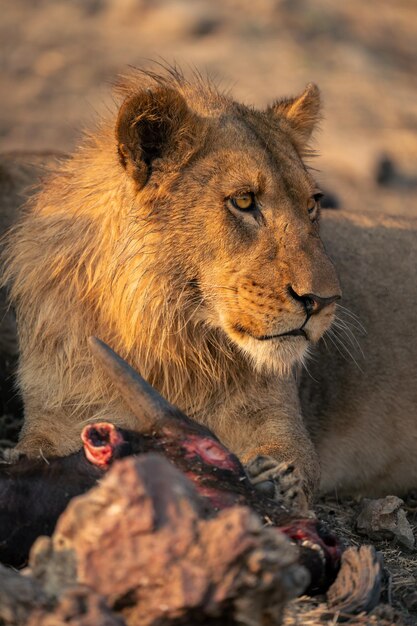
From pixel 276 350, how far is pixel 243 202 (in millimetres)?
511

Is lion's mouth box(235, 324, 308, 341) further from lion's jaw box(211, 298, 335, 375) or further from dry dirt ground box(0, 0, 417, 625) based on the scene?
dry dirt ground box(0, 0, 417, 625)

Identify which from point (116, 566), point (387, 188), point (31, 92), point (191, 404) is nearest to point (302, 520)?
point (116, 566)

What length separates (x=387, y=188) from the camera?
30.5 feet

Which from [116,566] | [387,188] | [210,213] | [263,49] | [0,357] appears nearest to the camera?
[116,566]

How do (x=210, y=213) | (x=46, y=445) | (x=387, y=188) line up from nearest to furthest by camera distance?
(x=210, y=213) → (x=46, y=445) → (x=387, y=188)

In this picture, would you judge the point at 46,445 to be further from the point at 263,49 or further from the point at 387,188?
the point at 263,49

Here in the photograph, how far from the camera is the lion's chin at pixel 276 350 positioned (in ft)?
11.6

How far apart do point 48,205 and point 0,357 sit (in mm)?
924

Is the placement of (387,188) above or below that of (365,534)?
above

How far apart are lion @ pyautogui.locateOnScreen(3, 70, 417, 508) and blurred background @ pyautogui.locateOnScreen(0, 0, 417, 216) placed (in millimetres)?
4958

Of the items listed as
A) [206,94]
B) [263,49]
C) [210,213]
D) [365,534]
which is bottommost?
[365,534]

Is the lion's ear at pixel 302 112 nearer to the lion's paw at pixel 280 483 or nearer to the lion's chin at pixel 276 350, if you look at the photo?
the lion's chin at pixel 276 350

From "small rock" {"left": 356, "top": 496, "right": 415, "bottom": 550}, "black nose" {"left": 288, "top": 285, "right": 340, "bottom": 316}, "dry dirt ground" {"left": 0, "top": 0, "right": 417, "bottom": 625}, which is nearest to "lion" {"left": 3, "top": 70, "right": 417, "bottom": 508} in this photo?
"black nose" {"left": 288, "top": 285, "right": 340, "bottom": 316}

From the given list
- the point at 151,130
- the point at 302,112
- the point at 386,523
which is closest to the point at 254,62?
the point at 302,112
